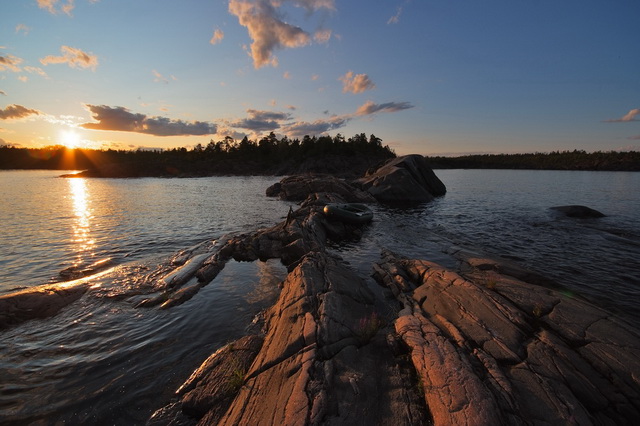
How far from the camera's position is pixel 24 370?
835 centimetres

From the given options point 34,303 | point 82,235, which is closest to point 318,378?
point 34,303

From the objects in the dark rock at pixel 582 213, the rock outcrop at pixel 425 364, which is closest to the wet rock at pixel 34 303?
the rock outcrop at pixel 425 364

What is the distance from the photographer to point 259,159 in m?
149

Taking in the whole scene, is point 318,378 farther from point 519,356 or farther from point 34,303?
point 34,303

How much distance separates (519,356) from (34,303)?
18.6 m

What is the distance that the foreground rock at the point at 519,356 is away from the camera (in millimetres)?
5797

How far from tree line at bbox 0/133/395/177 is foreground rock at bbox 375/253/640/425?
11189 centimetres

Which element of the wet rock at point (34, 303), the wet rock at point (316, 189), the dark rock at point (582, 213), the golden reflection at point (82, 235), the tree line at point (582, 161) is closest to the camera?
the wet rock at point (34, 303)

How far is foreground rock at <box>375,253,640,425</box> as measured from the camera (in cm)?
580

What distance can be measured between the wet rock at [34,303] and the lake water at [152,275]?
0.55 meters

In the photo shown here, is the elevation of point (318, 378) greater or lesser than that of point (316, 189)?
lesser

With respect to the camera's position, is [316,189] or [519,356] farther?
[316,189]

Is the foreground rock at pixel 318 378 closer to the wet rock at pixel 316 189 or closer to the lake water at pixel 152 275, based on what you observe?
the lake water at pixel 152 275

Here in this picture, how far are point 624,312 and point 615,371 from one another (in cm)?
715
